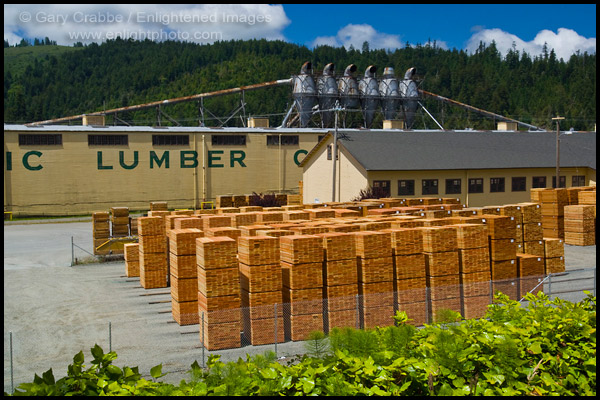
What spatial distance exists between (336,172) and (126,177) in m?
19.6

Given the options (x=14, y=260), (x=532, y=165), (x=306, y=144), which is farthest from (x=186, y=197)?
(x=532, y=165)

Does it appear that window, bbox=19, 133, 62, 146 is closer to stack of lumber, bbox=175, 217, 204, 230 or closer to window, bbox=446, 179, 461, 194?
stack of lumber, bbox=175, 217, 204, 230

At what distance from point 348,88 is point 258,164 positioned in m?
26.6

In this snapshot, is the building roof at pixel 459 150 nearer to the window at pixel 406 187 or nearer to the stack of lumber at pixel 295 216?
the window at pixel 406 187

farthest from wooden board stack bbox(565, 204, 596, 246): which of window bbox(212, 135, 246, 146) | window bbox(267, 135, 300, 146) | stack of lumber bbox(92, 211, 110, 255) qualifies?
window bbox(212, 135, 246, 146)

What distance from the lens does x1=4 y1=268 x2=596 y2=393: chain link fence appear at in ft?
49.3

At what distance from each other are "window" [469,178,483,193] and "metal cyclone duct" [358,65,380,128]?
34.8m

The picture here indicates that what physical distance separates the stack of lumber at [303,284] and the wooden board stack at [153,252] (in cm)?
865

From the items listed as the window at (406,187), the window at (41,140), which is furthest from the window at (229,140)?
the window at (406,187)

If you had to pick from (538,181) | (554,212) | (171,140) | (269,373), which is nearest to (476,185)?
(538,181)

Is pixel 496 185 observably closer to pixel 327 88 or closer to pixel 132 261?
pixel 132 261

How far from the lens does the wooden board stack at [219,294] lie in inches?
614

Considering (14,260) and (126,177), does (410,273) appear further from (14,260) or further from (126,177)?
(126,177)

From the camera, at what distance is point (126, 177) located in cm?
5275
